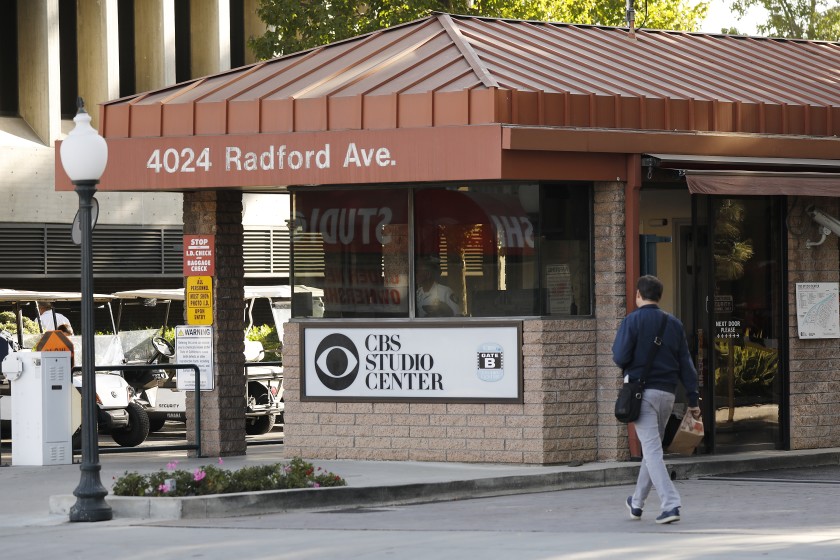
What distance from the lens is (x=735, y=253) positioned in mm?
15188

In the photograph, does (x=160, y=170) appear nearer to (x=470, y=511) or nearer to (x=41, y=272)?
(x=470, y=511)

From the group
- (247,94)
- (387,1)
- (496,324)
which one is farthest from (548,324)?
(387,1)

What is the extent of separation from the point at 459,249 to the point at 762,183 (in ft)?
9.54

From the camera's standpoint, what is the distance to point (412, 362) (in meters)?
14.3

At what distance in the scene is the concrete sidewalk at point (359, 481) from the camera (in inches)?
452

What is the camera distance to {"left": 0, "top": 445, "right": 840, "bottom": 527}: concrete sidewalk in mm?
11484

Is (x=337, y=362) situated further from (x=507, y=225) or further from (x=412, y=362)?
(x=507, y=225)

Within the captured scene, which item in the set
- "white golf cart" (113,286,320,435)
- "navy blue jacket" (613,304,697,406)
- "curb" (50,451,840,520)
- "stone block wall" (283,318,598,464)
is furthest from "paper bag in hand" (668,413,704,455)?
"white golf cart" (113,286,320,435)

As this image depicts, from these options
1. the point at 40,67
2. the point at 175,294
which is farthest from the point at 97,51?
the point at 175,294

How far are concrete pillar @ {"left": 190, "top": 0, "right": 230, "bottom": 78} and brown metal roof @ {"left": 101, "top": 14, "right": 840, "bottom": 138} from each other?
17.6 m

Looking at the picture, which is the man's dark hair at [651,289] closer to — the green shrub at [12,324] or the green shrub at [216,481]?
the green shrub at [216,481]

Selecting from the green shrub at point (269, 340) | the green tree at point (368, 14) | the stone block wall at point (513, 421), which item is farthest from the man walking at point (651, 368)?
the green tree at point (368, 14)

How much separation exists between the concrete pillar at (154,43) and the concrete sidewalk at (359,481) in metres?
17.5

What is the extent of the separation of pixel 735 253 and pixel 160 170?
5.74 m
